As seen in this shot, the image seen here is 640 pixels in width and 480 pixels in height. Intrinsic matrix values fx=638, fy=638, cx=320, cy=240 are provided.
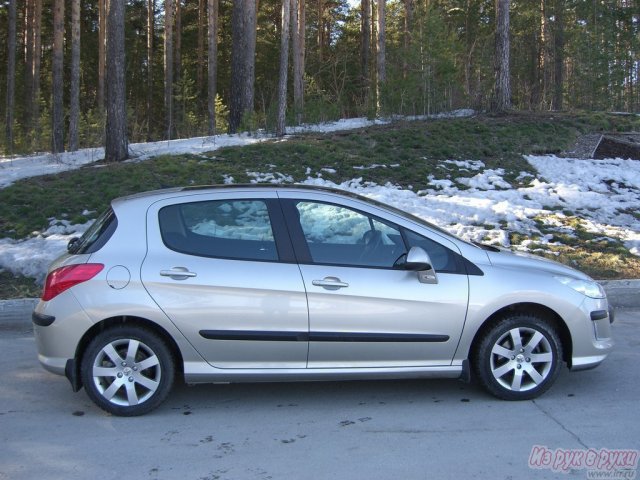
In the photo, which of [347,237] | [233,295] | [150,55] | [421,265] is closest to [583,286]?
[421,265]

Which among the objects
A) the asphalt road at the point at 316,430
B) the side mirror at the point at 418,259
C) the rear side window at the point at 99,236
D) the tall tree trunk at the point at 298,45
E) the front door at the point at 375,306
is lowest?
the asphalt road at the point at 316,430

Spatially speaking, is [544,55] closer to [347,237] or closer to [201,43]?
[201,43]

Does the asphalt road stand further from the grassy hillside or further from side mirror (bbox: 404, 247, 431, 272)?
the grassy hillside

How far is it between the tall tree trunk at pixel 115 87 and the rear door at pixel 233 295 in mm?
9554

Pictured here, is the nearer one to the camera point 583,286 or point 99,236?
point 99,236

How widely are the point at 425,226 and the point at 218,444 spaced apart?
7.16 ft

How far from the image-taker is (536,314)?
15.9 feet

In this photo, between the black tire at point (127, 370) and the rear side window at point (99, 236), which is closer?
the black tire at point (127, 370)

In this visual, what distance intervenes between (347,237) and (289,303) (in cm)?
75

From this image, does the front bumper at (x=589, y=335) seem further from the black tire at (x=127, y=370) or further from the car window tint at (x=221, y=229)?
the black tire at (x=127, y=370)

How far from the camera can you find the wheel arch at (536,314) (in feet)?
15.6

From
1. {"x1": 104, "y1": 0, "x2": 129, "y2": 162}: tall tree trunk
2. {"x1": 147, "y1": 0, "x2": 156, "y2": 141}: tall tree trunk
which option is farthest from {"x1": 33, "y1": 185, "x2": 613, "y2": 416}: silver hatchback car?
{"x1": 147, "y1": 0, "x2": 156, "y2": 141}: tall tree trunk

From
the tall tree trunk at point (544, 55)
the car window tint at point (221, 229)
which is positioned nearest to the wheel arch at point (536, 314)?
the car window tint at point (221, 229)

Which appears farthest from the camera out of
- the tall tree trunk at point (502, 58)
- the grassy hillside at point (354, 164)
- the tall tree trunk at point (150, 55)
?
the tall tree trunk at point (150, 55)
